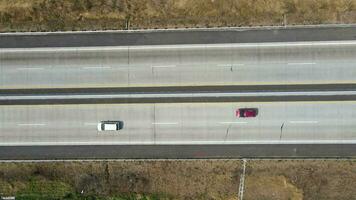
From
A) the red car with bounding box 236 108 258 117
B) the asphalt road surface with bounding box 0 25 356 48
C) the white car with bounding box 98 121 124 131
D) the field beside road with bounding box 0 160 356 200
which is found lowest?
the field beside road with bounding box 0 160 356 200

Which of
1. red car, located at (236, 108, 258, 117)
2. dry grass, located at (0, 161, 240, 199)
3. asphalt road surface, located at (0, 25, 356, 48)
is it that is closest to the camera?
red car, located at (236, 108, 258, 117)

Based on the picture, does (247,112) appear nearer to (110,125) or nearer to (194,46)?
A: (194,46)

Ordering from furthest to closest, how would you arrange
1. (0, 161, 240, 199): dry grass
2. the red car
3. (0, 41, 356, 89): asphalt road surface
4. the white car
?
the white car < (0, 161, 240, 199): dry grass < the red car < (0, 41, 356, 89): asphalt road surface

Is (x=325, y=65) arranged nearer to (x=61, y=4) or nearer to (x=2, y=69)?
(x=61, y=4)

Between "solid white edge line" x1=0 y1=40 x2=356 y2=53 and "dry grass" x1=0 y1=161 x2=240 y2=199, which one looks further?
"dry grass" x1=0 y1=161 x2=240 y2=199

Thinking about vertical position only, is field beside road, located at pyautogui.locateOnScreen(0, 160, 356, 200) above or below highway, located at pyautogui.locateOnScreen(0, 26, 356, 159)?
below

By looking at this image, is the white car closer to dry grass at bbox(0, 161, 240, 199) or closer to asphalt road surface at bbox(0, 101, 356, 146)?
asphalt road surface at bbox(0, 101, 356, 146)

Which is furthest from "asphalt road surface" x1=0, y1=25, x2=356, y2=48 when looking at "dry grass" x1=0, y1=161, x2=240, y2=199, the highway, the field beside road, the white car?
"dry grass" x1=0, y1=161, x2=240, y2=199

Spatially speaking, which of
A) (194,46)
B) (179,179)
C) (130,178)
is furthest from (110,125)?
(194,46)
